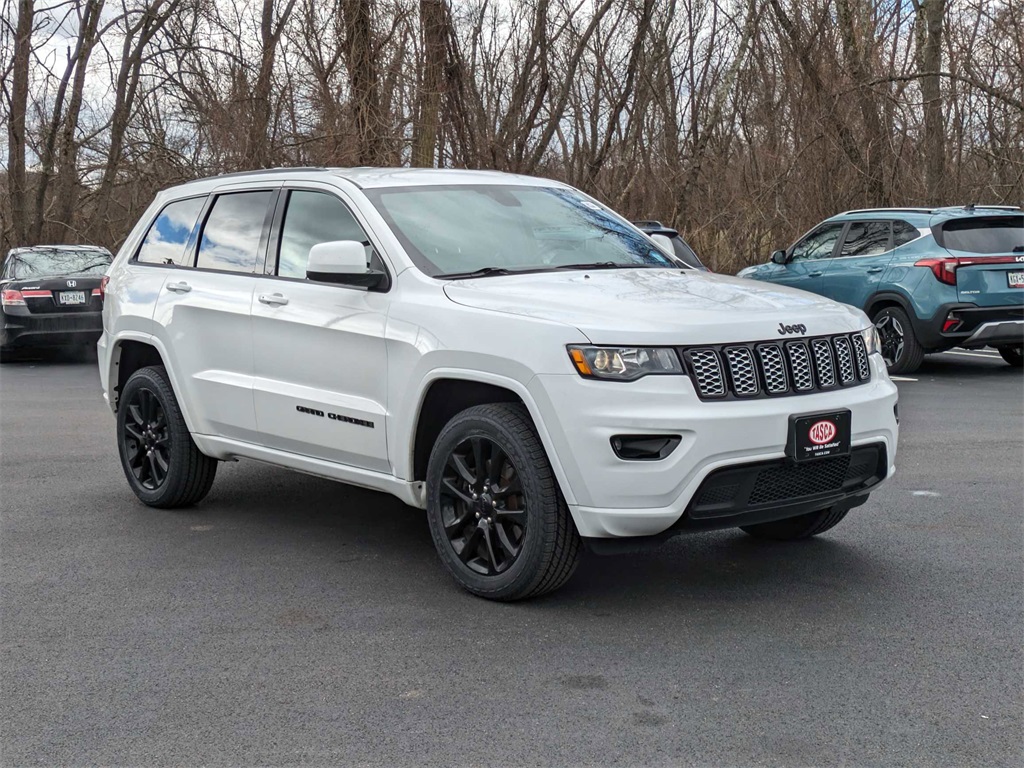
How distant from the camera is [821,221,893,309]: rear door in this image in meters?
14.2

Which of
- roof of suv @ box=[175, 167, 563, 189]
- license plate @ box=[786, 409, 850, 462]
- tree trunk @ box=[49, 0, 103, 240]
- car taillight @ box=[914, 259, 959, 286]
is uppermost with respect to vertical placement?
tree trunk @ box=[49, 0, 103, 240]

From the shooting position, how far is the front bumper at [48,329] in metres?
16.3

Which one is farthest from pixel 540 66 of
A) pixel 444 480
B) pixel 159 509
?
pixel 444 480

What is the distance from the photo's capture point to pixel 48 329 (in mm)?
16406

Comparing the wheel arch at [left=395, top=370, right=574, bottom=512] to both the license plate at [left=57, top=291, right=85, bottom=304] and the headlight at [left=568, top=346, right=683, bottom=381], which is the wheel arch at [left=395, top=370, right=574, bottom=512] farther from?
the license plate at [left=57, top=291, right=85, bottom=304]

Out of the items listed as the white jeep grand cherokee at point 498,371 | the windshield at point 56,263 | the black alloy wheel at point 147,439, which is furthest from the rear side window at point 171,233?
the windshield at point 56,263

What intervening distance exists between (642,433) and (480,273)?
1.32 metres

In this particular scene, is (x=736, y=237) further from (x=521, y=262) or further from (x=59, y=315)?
(x=521, y=262)

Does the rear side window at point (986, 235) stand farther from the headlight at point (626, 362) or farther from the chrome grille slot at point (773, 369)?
the headlight at point (626, 362)

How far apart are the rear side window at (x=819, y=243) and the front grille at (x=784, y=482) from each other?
10.3 meters

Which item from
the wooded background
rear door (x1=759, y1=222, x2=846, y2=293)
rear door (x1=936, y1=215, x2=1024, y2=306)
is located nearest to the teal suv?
rear door (x1=936, y1=215, x2=1024, y2=306)

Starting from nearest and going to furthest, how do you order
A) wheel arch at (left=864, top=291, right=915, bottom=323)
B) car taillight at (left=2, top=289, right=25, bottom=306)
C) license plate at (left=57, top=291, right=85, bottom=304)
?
wheel arch at (left=864, top=291, right=915, bottom=323), car taillight at (left=2, top=289, right=25, bottom=306), license plate at (left=57, top=291, right=85, bottom=304)

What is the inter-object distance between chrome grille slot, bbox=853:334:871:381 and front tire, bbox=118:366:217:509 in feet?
11.6

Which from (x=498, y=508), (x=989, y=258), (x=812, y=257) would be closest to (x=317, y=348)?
(x=498, y=508)
